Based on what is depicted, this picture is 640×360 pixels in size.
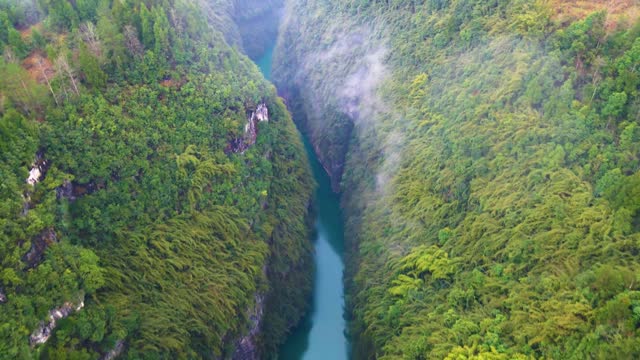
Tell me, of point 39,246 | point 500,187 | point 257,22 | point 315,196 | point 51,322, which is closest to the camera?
point 51,322

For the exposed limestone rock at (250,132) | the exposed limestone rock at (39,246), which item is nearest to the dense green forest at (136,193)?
the exposed limestone rock at (39,246)

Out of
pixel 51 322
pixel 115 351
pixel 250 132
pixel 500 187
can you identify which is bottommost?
pixel 115 351

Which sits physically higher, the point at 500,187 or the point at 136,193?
the point at 500,187

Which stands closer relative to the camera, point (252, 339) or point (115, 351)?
point (115, 351)

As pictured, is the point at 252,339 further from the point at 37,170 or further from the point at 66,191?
the point at 37,170

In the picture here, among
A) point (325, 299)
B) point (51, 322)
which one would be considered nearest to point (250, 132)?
point (325, 299)

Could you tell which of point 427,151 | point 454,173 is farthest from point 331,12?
point 454,173
